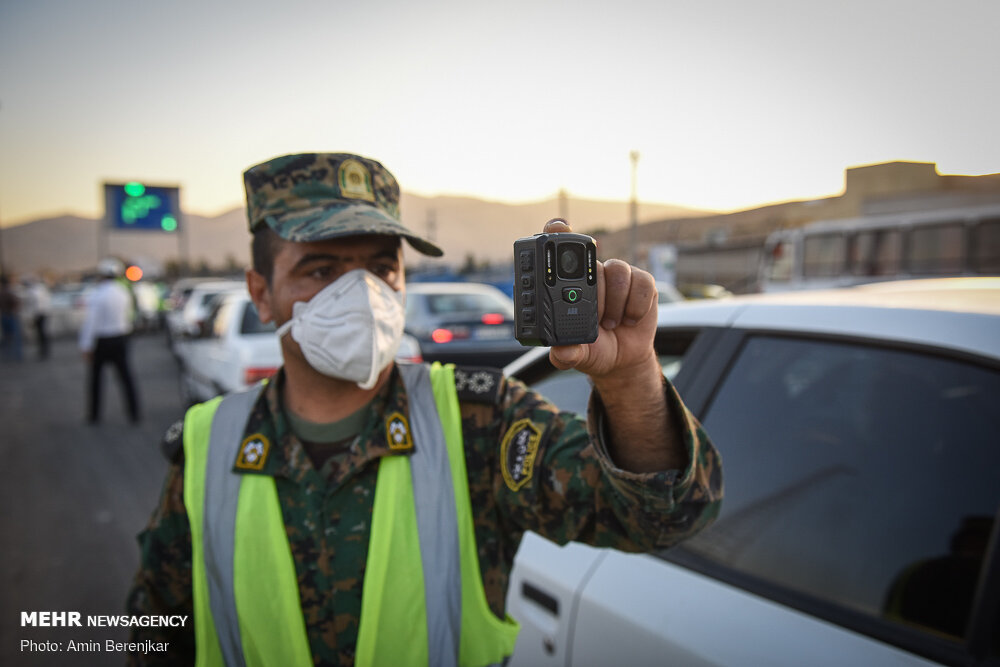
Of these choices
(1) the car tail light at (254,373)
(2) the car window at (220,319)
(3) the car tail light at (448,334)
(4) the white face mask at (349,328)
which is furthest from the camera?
(3) the car tail light at (448,334)

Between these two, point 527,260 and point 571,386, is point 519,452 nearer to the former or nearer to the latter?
point 527,260

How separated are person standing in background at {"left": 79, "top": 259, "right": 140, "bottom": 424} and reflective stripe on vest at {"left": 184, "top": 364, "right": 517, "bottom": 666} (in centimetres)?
714

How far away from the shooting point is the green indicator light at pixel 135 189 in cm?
1997

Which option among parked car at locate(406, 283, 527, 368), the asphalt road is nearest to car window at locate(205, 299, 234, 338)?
the asphalt road

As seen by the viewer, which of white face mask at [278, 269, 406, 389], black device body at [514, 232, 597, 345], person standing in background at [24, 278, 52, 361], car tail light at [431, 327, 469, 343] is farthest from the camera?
person standing in background at [24, 278, 52, 361]

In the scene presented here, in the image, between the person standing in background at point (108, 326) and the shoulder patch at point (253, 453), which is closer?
the shoulder patch at point (253, 453)

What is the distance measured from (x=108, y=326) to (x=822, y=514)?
26.3 ft

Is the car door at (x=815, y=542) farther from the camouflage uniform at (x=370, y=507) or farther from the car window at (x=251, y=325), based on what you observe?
the car window at (x=251, y=325)

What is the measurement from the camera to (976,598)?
1164mm

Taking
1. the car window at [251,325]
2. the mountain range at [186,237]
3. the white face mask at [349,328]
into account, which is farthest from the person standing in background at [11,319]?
the white face mask at [349,328]

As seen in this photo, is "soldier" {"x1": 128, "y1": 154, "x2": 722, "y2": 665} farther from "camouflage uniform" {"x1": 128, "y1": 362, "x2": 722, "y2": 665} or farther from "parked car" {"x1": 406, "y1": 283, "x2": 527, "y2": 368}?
"parked car" {"x1": 406, "y1": 283, "x2": 527, "y2": 368}

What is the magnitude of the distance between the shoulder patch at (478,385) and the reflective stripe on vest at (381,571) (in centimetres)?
6

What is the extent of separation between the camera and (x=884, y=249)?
11.7 meters

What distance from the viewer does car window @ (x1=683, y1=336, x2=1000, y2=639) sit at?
1.33 meters
